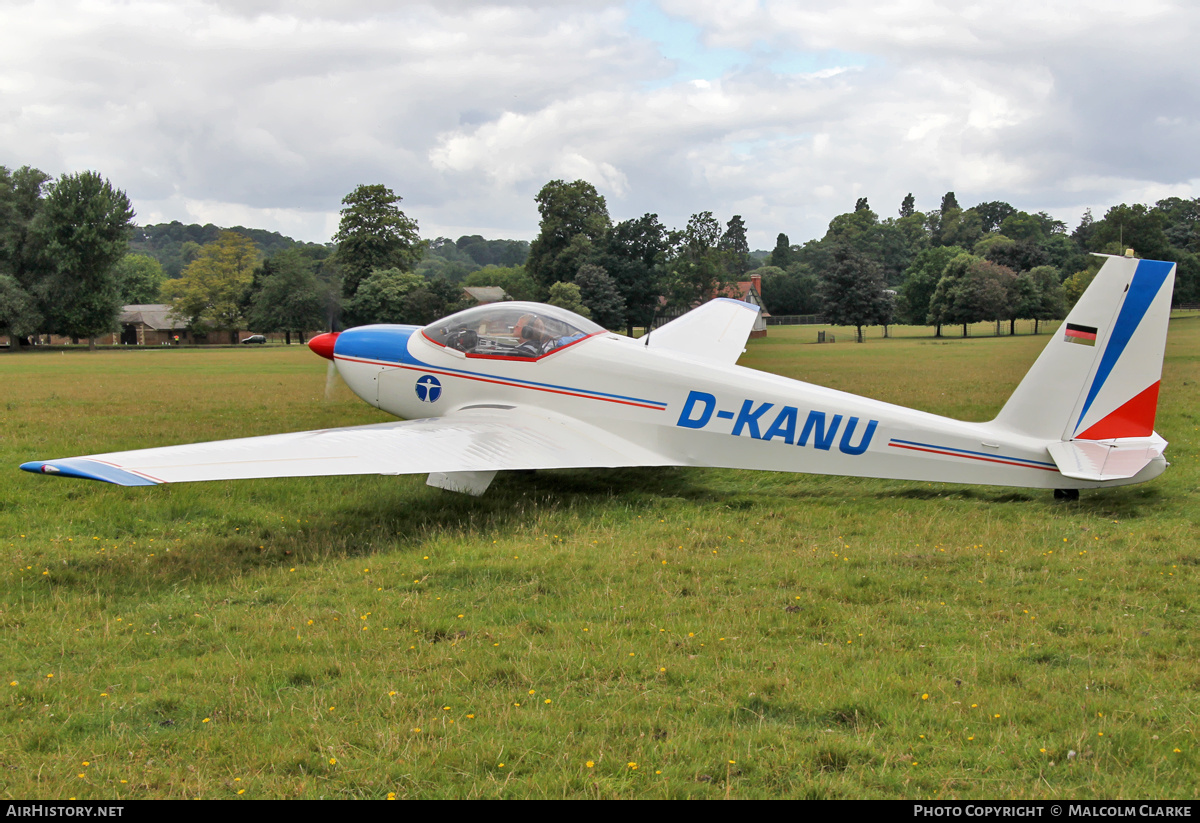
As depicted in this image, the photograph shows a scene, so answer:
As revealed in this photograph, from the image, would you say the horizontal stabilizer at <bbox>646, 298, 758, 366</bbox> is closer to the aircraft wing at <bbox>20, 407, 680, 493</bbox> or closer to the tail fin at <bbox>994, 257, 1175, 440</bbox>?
the aircraft wing at <bbox>20, 407, 680, 493</bbox>

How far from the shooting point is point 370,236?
78.5 m

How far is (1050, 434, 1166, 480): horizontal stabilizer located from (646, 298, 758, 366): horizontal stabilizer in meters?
5.62

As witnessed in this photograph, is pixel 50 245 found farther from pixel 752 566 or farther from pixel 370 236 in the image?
pixel 752 566

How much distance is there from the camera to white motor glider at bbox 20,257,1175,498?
7637 millimetres

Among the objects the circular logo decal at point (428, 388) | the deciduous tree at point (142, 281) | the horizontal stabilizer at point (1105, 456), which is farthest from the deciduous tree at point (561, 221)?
the horizontal stabilizer at point (1105, 456)

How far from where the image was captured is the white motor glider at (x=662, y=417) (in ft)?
25.1

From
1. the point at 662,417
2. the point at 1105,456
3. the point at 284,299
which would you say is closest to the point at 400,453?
the point at 662,417

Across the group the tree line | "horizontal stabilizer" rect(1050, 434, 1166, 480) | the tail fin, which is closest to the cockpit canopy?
the tail fin

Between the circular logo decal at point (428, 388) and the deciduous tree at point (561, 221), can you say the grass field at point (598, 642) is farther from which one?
the deciduous tree at point (561, 221)

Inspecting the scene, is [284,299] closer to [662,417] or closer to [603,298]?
[603,298]

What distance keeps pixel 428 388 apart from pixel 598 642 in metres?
6.29

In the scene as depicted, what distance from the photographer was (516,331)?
10.2m

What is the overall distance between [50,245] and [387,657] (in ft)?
242

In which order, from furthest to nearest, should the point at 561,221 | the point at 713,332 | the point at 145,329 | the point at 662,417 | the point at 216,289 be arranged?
the point at 145,329 < the point at 216,289 < the point at 561,221 < the point at 713,332 < the point at 662,417
